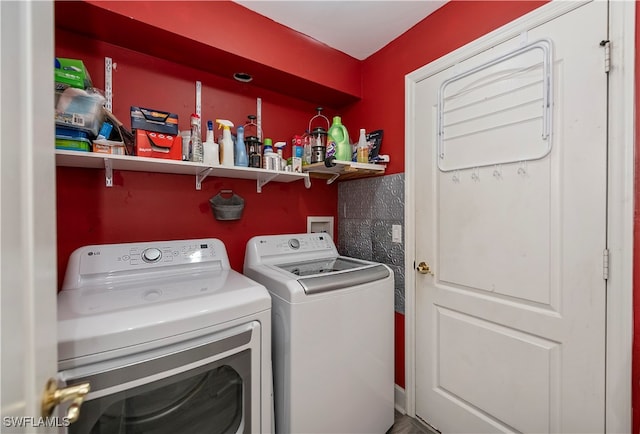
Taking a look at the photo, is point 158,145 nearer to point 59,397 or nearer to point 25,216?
point 25,216

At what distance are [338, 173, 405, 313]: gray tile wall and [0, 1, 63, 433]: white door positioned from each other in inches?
65.3

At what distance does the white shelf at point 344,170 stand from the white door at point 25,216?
133 cm

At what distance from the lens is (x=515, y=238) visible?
1269mm

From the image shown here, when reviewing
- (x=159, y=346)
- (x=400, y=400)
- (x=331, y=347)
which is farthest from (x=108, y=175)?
(x=400, y=400)

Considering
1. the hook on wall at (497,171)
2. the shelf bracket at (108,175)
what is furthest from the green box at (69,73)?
the hook on wall at (497,171)

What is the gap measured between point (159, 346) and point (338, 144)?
1.46 m

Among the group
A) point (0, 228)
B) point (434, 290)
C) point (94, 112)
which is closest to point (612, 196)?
point (434, 290)

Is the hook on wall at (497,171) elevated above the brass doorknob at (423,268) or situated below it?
above

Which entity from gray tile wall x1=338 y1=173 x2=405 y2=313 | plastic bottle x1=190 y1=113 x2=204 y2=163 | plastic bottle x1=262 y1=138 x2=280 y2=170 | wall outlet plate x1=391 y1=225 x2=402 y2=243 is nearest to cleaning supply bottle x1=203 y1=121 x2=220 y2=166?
plastic bottle x1=190 y1=113 x2=204 y2=163

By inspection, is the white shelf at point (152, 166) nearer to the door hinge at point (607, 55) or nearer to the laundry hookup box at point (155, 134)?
the laundry hookup box at point (155, 134)

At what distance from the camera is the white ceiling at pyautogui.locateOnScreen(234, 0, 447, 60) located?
1.55m

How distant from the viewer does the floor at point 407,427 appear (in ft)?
5.30

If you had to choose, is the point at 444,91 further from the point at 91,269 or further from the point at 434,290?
the point at 91,269

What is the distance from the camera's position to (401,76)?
181 cm
